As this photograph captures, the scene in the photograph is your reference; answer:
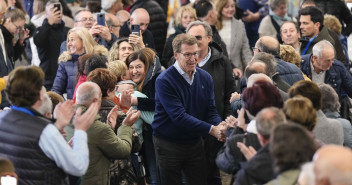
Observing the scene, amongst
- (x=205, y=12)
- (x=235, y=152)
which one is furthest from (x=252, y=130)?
(x=205, y=12)

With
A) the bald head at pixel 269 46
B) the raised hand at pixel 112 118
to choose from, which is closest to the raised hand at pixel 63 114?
the raised hand at pixel 112 118

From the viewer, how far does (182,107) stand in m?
6.38

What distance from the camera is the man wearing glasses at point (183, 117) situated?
20.9 ft

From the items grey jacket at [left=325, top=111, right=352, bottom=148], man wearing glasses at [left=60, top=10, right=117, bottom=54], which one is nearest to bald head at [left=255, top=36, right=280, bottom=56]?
grey jacket at [left=325, top=111, right=352, bottom=148]

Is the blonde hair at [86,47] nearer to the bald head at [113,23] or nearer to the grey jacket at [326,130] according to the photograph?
the bald head at [113,23]

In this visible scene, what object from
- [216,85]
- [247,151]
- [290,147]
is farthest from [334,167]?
[216,85]

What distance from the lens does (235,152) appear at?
4.91 m

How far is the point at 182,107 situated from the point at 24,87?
6.41ft

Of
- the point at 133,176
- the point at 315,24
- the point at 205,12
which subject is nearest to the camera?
the point at 133,176

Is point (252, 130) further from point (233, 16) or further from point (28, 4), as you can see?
point (28, 4)

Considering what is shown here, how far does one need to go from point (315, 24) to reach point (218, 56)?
Result: 1849 mm

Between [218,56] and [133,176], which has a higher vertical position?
[218,56]

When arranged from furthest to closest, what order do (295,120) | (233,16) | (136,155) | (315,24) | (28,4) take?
(28,4)
(233,16)
(315,24)
(136,155)
(295,120)

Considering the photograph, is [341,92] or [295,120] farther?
[341,92]
